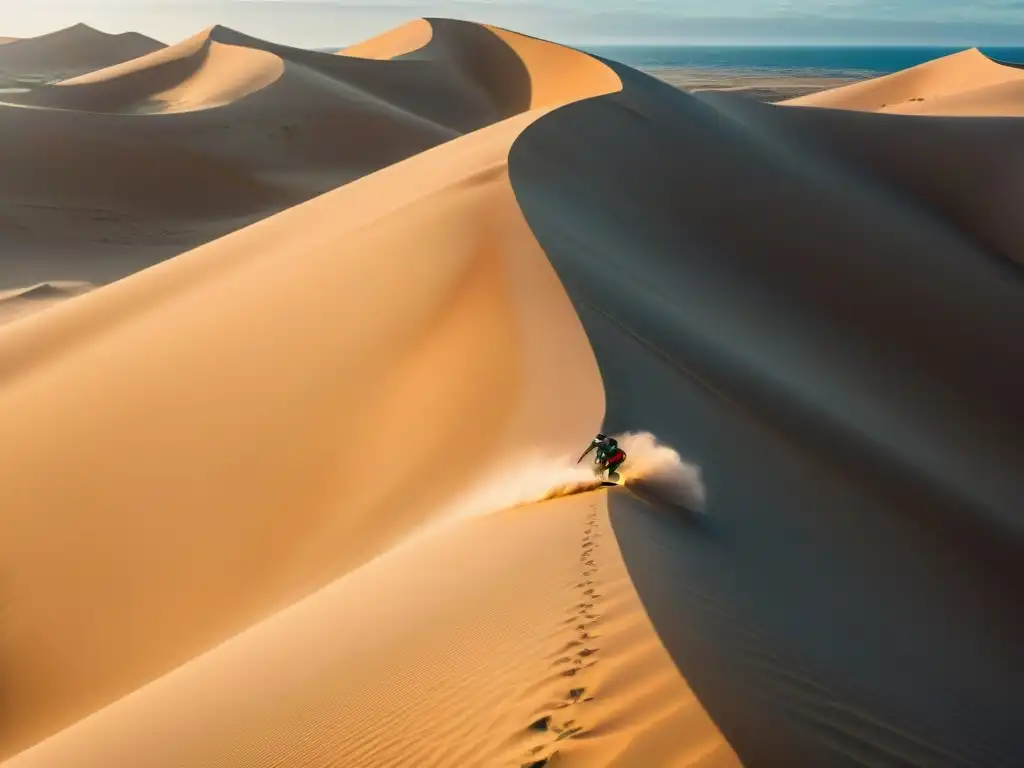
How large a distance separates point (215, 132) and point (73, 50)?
43438 mm

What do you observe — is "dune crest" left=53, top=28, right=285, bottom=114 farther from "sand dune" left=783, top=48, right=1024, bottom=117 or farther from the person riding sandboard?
the person riding sandboard

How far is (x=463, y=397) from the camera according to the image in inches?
221

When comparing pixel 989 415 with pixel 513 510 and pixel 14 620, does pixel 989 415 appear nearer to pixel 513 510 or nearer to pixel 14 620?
pixel 513 510

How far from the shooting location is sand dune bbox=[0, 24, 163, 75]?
5659 centimetres

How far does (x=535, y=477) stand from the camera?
4.26 meters

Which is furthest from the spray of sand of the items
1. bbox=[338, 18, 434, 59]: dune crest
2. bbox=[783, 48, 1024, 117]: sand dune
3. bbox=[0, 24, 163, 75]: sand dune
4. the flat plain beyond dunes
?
bbox=[0, 24, 163, 75]: sand dune

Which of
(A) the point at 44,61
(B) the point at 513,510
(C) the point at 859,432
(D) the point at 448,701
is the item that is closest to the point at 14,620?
(B) the point at 513,510

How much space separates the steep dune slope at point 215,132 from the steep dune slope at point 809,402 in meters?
10.4

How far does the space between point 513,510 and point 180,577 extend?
2.41 meters

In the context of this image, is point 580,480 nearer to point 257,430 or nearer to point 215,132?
point 257,430

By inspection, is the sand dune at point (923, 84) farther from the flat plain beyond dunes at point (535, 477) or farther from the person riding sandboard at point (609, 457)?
the person riding sandboard at point (609, 457)

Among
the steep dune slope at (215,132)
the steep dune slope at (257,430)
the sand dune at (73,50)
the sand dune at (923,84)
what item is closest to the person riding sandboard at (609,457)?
the steep dune slope at (257,430)

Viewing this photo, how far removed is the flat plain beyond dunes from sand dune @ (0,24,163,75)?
50.6 meters

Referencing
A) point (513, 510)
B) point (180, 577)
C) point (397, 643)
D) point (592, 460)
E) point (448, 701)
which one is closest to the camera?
point (448, 701)
